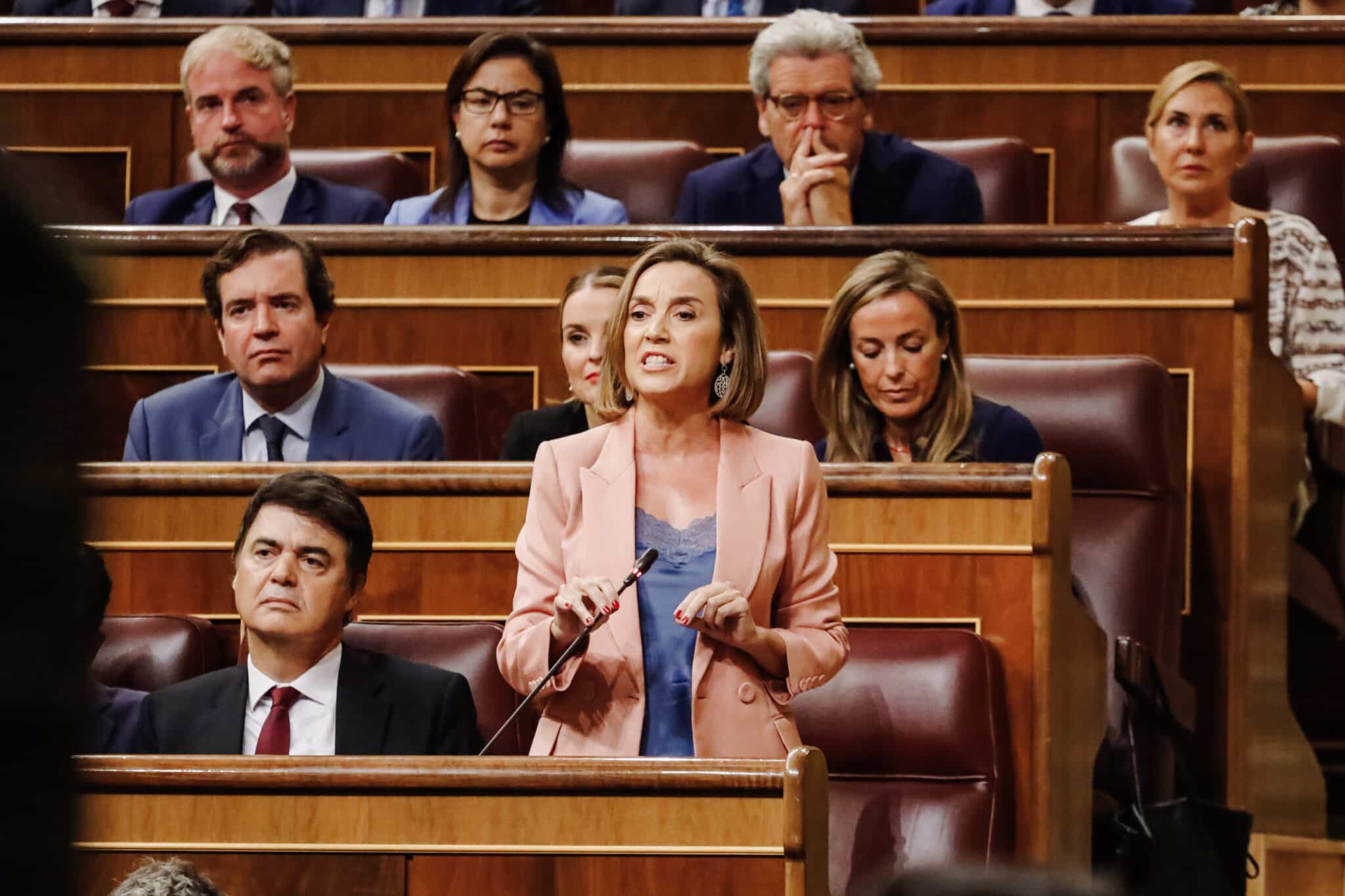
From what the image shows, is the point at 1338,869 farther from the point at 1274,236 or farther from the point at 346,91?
the point at 346,91

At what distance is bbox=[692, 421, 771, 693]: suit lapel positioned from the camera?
1189 mm

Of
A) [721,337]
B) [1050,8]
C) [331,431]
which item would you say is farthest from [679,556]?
[1050,8]

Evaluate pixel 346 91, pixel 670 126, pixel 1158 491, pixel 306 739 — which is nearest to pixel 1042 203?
pixel 670 126

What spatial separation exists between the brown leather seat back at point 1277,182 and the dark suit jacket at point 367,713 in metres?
1.19

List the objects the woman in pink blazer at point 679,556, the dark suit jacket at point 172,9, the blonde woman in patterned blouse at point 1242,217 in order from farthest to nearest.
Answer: the dark suit jacket at point 172,9
the blonde woman in patterned blouse at point 1242,217
the woman in pink blazer at point 679,556

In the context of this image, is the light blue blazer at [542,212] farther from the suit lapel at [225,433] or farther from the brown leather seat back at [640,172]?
the suit lapel at [225,433]

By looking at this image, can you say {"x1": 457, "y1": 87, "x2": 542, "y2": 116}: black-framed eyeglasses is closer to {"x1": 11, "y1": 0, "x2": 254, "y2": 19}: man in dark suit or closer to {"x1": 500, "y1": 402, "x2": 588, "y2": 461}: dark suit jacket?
{"x1": 500, "y1": 402, "x2": 588, "y2": 461}: dark suit jacket

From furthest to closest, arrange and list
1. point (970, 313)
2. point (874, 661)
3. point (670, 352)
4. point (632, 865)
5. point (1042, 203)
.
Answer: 1. point (1042, 203)
2. point (970, 313)
3. point (874, 661)
4. point (670, 352)
5. point (632, 865)

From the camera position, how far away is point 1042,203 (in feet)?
7.39

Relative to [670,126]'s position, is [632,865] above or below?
below

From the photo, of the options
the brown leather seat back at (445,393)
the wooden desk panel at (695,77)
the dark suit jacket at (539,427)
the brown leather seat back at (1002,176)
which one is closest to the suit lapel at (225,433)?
the brown leather seat back at (445,393)

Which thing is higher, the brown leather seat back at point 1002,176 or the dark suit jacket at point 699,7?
the dark suit jacket at point 699,7

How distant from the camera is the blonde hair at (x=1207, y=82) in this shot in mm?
1942

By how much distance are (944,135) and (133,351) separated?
1.00 m
